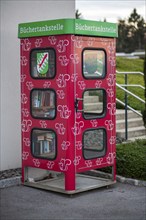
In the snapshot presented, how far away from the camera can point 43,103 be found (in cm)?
811

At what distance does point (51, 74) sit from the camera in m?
7.92

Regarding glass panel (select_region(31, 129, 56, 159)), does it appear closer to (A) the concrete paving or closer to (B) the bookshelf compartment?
(A) the concrete paving

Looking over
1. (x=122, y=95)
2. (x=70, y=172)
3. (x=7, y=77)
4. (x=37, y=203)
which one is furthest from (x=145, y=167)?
(x=122, y=95)

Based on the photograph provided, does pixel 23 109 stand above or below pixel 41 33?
below

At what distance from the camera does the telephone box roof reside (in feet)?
24.9

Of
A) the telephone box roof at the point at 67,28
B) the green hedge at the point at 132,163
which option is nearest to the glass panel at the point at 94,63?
the telephone box roof at the point at 67,28

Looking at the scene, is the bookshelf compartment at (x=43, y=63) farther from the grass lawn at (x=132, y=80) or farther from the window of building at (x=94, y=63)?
the grass lawn at (x=132, y=80)

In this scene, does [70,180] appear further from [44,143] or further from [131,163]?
[131,163]

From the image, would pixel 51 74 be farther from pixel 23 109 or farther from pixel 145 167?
pixel 145 167

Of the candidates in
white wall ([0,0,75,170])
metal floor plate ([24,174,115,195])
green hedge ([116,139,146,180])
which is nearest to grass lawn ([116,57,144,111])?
green hedge ([116,139,146,180])

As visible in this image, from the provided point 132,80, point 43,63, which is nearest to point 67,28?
point 43,63

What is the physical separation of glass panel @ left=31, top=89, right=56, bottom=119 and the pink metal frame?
2.7 inches

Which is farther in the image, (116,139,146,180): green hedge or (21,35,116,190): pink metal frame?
(116,139,146,180): green hedge

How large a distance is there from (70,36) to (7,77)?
1.58 m
